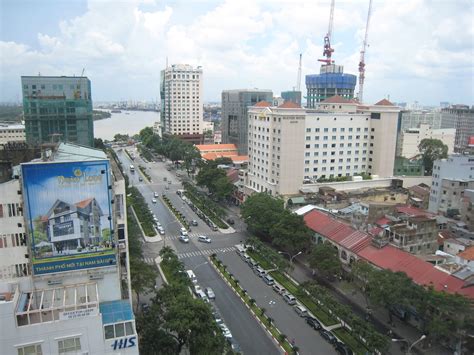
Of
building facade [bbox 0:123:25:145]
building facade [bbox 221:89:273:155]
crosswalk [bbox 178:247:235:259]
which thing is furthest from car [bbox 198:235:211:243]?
building facade [bbox 0:123:25:145]

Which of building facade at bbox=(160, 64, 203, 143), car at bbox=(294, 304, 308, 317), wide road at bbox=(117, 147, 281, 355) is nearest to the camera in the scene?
wide road at bbox=(117, 147, 281, 355)

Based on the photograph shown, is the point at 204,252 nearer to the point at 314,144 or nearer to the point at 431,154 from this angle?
the point at 314,144

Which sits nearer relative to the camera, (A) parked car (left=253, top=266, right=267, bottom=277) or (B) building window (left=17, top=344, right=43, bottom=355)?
(B) building window (left=17, top=344, right=43, bottom=355)

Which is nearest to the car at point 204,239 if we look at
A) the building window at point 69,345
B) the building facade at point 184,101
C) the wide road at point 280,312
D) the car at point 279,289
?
the wide road at point 280,312

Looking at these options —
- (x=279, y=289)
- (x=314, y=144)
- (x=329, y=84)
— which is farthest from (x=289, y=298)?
(x=329, y=84)

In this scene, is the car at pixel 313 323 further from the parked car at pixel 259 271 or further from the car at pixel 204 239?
the car at pixel 204 239

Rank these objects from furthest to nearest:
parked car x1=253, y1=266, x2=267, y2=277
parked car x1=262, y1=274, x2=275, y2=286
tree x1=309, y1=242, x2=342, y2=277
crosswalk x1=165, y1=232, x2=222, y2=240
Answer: crosswalk x1=165, y1=232, x2=222, y2=240
parked car x1=253, y1=266, x2=267, y2=277
parked car x1=262, y1=274, x2=275, y2=286
tree x1=309, y1=242, x2=342, y2=277

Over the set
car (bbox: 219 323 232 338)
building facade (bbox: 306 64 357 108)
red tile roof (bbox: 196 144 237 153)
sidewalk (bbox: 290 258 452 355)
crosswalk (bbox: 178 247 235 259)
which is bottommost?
crosswalk (bbox: 178 247 235 259)

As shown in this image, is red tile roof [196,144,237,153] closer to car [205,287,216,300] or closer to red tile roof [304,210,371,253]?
red tile roof [304,210,371,253]
